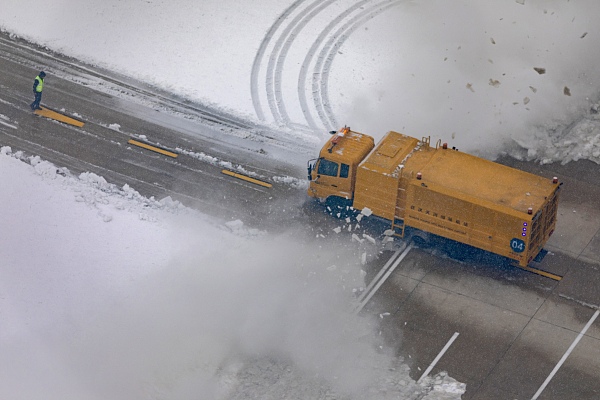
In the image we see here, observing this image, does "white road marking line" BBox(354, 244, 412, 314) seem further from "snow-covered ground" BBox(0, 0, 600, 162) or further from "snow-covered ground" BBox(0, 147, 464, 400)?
"snow-covered ground" BBox(0, 0, 600, 162)

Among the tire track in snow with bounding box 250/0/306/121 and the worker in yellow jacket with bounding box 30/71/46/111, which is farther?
the tire track in snow with bounding box 250/0/306/121

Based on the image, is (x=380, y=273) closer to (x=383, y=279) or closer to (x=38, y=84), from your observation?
(x=383, y=279)

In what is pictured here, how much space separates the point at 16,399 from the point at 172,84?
13.7 meters

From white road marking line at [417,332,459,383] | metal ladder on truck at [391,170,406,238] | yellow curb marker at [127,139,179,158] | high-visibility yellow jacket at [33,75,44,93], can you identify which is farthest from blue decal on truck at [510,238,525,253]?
high-visibility yellow jacket at [33,75,44,93]

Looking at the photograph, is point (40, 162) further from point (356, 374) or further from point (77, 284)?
point (356, 374)

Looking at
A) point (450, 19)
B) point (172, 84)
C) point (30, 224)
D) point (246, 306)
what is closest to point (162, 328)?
point (246, 306)

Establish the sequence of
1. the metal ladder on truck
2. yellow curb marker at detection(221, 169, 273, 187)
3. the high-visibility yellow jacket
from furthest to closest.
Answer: the high-visibility yellow jacket < yellow curb marker at detection(221, 169, 273, 187) < the metal ladder on truck

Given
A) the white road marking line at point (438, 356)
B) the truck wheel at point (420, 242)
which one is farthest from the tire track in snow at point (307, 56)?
the white road marking line at point (438, 356)

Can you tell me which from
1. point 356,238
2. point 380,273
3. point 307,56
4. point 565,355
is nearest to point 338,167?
point 356,238

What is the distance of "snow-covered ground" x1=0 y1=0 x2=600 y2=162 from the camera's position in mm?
30391

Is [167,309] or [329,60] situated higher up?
[329,60]

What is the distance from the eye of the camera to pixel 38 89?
3061 cm

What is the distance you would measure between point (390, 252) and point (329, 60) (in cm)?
964

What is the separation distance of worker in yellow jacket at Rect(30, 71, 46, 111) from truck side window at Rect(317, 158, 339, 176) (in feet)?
31.3
